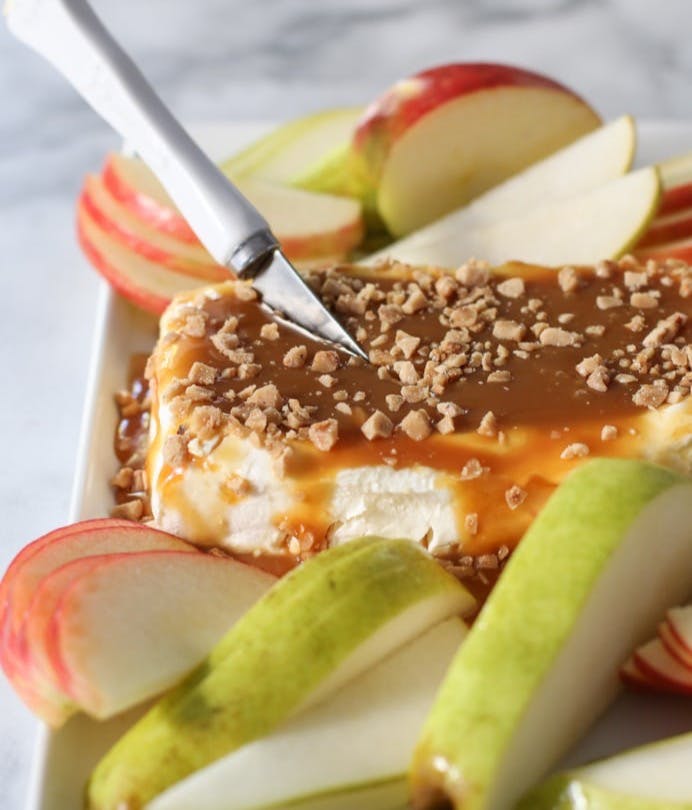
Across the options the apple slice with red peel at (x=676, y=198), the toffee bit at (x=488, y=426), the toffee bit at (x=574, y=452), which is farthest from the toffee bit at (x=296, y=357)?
the apple slice with red peel at (x=676, y=198)

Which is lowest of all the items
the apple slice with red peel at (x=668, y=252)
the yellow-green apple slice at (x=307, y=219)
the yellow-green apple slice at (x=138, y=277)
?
the apple slice with red peel at (x=668, y=252)

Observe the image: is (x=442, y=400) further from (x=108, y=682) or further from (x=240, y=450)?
(x=108, y=682)

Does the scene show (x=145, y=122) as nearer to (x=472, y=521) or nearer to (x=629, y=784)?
(x=472, y=521)

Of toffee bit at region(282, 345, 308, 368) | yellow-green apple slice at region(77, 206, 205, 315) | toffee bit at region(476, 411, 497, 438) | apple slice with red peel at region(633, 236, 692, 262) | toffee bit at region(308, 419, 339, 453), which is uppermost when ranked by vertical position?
yellow-green apple slice at region(77, 206, 205, 315)

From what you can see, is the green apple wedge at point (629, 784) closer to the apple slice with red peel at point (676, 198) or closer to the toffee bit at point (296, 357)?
the toffee bit at point (296, 357)

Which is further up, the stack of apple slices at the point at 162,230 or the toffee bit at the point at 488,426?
the stack of apple slices at the point at 162,230

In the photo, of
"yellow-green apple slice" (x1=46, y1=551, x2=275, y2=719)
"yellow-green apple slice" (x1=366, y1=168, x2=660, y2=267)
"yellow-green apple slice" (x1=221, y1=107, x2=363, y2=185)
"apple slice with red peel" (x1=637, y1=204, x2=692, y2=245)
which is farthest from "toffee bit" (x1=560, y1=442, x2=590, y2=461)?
"yellow-green apple slice" (x1=221, y1=107, x2=363, y2=185)

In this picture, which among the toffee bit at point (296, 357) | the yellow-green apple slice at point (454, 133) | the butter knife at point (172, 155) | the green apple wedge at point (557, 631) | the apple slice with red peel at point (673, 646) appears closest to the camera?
the green apple wedge at point (557, 631)

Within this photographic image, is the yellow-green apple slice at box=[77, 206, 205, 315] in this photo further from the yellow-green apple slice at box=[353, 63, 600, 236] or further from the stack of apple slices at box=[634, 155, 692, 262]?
the stack of apple slices at box=[634, 155, 692, 262]
